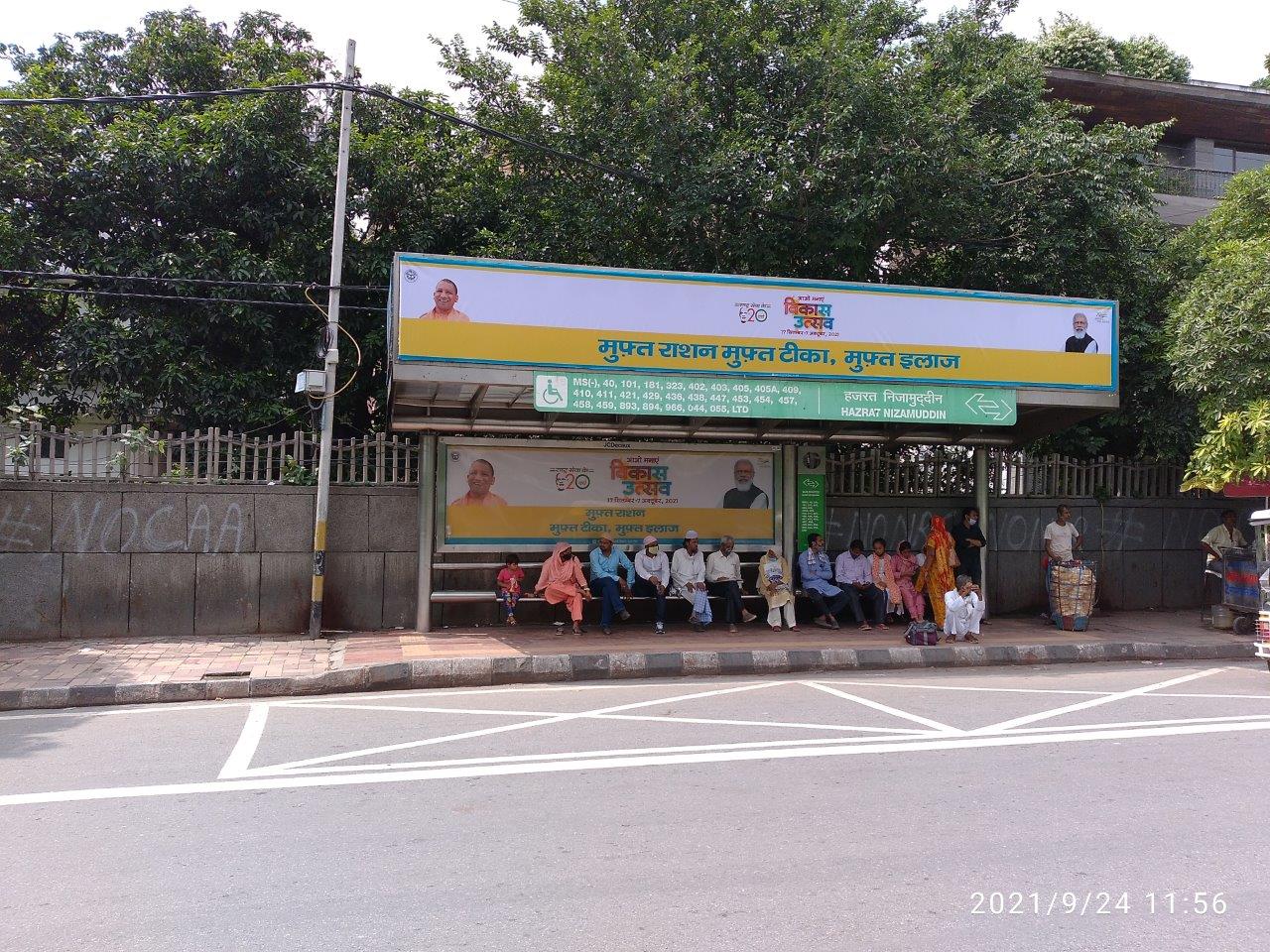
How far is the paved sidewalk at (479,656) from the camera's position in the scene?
9039 mm

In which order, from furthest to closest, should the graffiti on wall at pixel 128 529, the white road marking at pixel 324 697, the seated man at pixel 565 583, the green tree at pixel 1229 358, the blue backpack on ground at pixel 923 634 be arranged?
the green tree at pixel 1229 358, the seated man at pixel 565 583, the blue backpack on ground at pixel 923 634, the graffiti on wall at pixel 128 529, the white road marking at pixel 324 697

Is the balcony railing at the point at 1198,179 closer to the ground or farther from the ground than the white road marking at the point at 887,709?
farther from the ground

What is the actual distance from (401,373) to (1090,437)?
10.7 m

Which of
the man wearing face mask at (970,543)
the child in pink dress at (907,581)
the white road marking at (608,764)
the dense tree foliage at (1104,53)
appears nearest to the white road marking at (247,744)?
the white road marking at (608,764)

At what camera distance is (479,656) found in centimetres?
1003

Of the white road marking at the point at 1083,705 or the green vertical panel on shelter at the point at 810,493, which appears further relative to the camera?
the green vertical panel on shelter at the point at 810,493

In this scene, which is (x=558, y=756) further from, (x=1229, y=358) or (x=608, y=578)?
(x=1229, y=358)

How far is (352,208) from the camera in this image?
1546cm

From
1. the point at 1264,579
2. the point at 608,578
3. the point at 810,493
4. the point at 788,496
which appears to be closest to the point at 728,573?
the point at 788,496

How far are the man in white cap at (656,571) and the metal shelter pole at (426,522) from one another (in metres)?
2.50

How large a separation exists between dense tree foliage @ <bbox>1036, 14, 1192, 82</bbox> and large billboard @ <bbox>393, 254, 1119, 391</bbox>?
14.9m

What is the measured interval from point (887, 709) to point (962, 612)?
3891mm

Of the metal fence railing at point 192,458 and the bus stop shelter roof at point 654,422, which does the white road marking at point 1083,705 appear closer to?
the bus stop shelter roof at point 654,422

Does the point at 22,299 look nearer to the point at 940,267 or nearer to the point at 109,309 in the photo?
the point at 109,309
